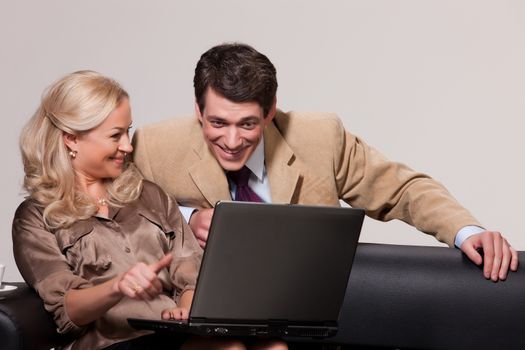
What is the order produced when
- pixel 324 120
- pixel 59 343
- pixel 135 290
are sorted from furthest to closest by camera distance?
pixel 324 120 < pixel 59 343 < pixel 135 290

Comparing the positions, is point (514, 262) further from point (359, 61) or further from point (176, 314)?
point (359, 61)

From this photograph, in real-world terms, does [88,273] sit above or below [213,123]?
below

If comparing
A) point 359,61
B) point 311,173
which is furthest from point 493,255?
point 359,61

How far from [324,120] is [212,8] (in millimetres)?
1199

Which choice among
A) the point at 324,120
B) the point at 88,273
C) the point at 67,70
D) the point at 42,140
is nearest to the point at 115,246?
the point at 88,273

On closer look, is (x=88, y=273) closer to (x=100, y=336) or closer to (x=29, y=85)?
(x=100, y=336)

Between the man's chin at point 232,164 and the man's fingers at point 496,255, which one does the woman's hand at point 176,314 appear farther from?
the man's fingers at point 496,255

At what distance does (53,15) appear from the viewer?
466 cm

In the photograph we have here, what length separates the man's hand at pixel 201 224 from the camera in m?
3.21

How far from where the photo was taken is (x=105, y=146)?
309 cm

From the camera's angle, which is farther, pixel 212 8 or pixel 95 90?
pixel 212 8

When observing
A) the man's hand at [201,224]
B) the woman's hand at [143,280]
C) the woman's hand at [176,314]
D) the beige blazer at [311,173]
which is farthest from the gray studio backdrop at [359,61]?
the woman's hand at [143,280]

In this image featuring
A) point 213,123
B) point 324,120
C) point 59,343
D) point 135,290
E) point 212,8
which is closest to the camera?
point 135,290

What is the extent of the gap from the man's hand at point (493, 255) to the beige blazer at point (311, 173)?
13 centimetres
